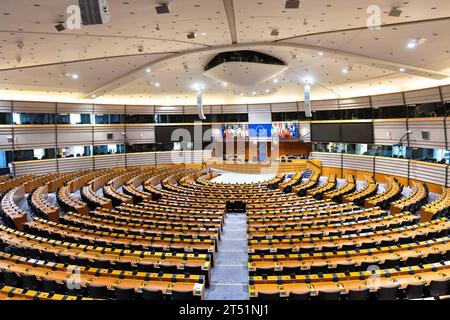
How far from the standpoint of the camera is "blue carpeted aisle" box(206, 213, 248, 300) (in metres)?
7.79

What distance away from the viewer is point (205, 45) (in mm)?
15609

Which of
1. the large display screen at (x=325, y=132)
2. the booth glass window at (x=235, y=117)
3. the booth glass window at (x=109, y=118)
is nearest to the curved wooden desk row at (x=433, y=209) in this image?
the large display screen at (x=325, y=132)

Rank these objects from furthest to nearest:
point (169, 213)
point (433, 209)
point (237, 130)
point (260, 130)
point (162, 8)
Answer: point (237, 130), point (260, 130), point (169, 213), point (433, 209), point (162, 8)

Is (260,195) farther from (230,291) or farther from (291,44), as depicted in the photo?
(230,291)

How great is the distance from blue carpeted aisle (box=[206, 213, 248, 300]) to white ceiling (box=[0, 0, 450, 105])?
8.65 m

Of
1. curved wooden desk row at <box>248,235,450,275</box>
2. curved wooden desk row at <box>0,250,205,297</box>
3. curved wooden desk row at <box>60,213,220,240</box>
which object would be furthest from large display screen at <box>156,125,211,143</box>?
curved wooden desk row at <box>248,235,450,275</box>

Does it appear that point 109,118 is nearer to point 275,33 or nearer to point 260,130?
point 260,130

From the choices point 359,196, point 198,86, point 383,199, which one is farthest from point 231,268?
point 198,86

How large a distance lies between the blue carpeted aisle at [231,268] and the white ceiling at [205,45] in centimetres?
865

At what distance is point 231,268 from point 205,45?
1149 centimetres

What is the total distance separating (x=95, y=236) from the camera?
10000mm

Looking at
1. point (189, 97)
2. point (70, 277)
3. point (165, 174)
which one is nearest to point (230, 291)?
point (70, 277)

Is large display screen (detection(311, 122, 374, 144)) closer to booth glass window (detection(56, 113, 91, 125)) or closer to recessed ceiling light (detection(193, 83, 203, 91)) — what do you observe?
recessed ceiling light (detection(193, 83, 203, 91))
